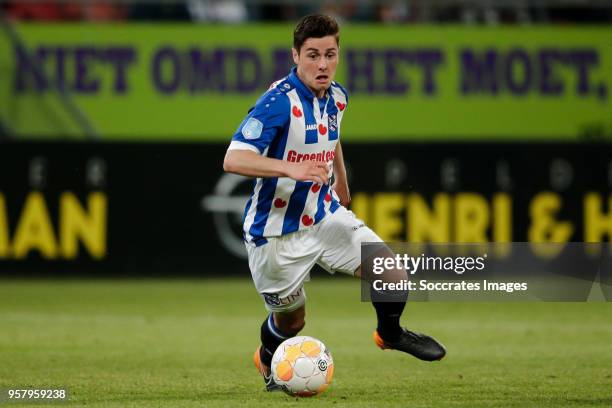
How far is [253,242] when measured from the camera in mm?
6609

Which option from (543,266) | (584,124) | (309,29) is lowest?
(543,266)

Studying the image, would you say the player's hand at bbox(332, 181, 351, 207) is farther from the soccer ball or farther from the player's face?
the soccer ball

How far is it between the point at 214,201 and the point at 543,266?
3.53m

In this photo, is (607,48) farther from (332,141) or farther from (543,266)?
(332,141)

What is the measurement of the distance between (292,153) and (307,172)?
61 cm

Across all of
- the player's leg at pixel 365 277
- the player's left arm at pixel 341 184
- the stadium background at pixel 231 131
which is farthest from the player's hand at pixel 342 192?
the stadium background at pixel 231 131

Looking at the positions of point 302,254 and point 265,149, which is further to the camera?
point 302,254

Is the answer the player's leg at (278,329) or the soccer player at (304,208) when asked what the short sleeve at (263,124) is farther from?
the player's leg at (278,329)

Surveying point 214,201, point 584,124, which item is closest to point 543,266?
point 584,124

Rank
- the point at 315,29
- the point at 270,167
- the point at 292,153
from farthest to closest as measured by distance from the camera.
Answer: the point at 292,153 → the point at 315,29 → the point at 270,167

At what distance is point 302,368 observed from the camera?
20.7 feet

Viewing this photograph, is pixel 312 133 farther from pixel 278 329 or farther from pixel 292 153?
→ pixel 278 329

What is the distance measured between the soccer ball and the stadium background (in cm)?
512

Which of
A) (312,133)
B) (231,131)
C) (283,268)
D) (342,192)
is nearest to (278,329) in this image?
(283,268)
